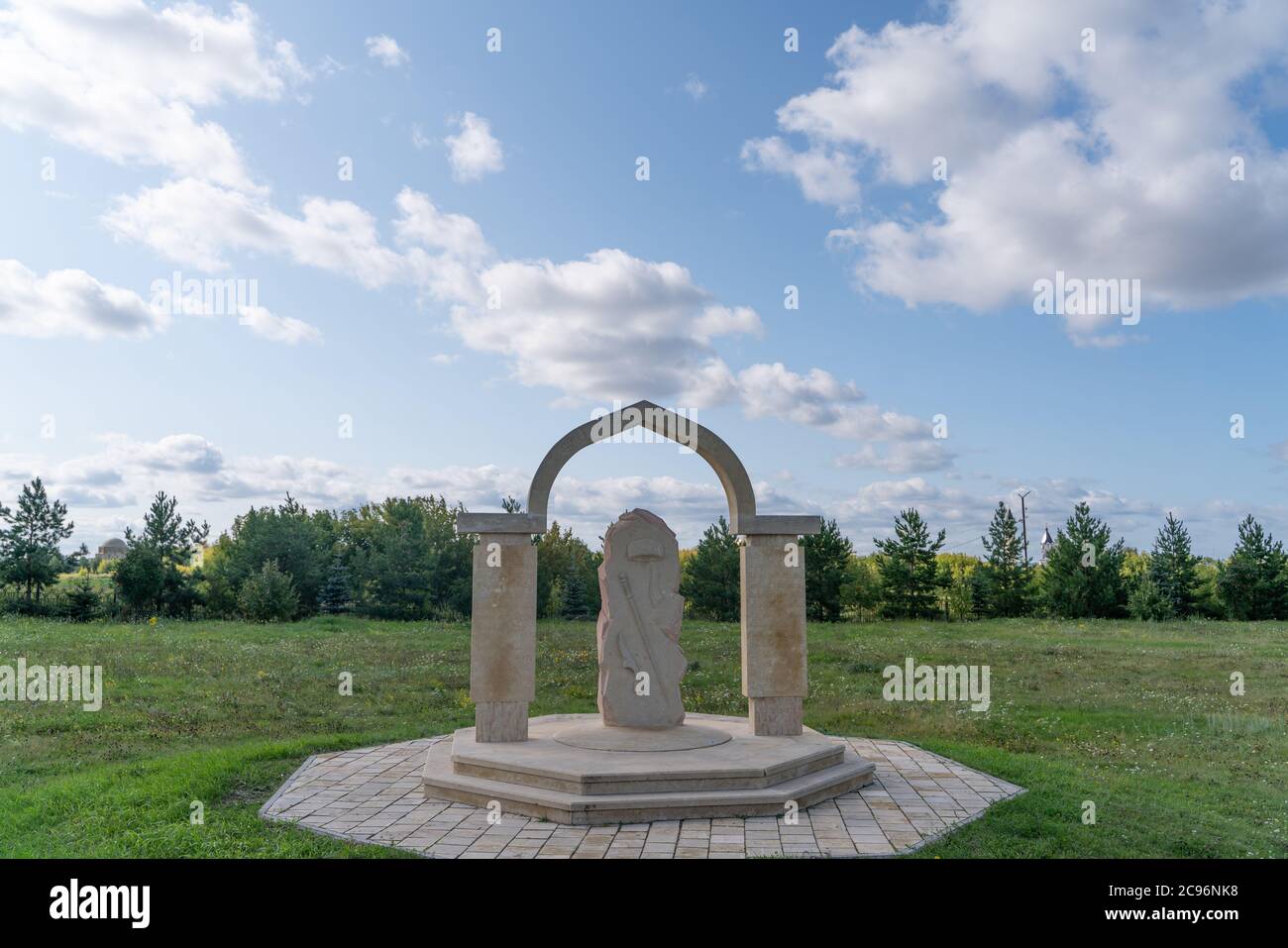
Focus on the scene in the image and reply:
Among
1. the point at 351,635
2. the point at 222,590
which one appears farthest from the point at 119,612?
the point at 351,635

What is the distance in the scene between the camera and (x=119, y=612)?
27188 mm

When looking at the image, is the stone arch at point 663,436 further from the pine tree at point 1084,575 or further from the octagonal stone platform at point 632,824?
the pine tree at point 1084,575

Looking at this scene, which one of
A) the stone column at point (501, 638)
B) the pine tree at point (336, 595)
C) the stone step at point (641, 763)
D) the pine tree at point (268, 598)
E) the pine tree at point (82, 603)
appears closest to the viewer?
the stone step at point (641, 763)

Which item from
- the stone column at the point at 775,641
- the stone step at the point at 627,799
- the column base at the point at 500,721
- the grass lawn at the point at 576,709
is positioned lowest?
the grass lawn at the point at 576,709

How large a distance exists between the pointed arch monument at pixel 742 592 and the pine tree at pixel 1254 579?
32.2 meters

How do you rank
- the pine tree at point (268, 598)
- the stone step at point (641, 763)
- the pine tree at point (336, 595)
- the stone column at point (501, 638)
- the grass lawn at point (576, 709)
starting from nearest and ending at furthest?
the grass lawn at point (576, 709) → the stone step at point (641, 763) → the stone column at point (501, 638) → the pine tree at point (268, 598) → the pine tree at point (336, 595)

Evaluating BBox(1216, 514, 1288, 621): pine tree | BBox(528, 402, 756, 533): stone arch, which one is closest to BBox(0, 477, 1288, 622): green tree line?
BBox(1216, 514, 1288, 621): pine tree

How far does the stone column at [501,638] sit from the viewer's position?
9227 mm

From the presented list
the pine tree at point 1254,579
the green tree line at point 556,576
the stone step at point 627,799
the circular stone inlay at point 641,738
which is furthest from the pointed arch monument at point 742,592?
the pine tree at point 1254,579

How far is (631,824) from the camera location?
294 inches

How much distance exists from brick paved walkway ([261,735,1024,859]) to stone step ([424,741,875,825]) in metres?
0.09

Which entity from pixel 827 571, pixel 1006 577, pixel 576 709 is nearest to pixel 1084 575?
pixel 1006 577

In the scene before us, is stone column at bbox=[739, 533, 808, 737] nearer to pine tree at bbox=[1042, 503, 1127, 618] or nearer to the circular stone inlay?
the circular stone inlay
